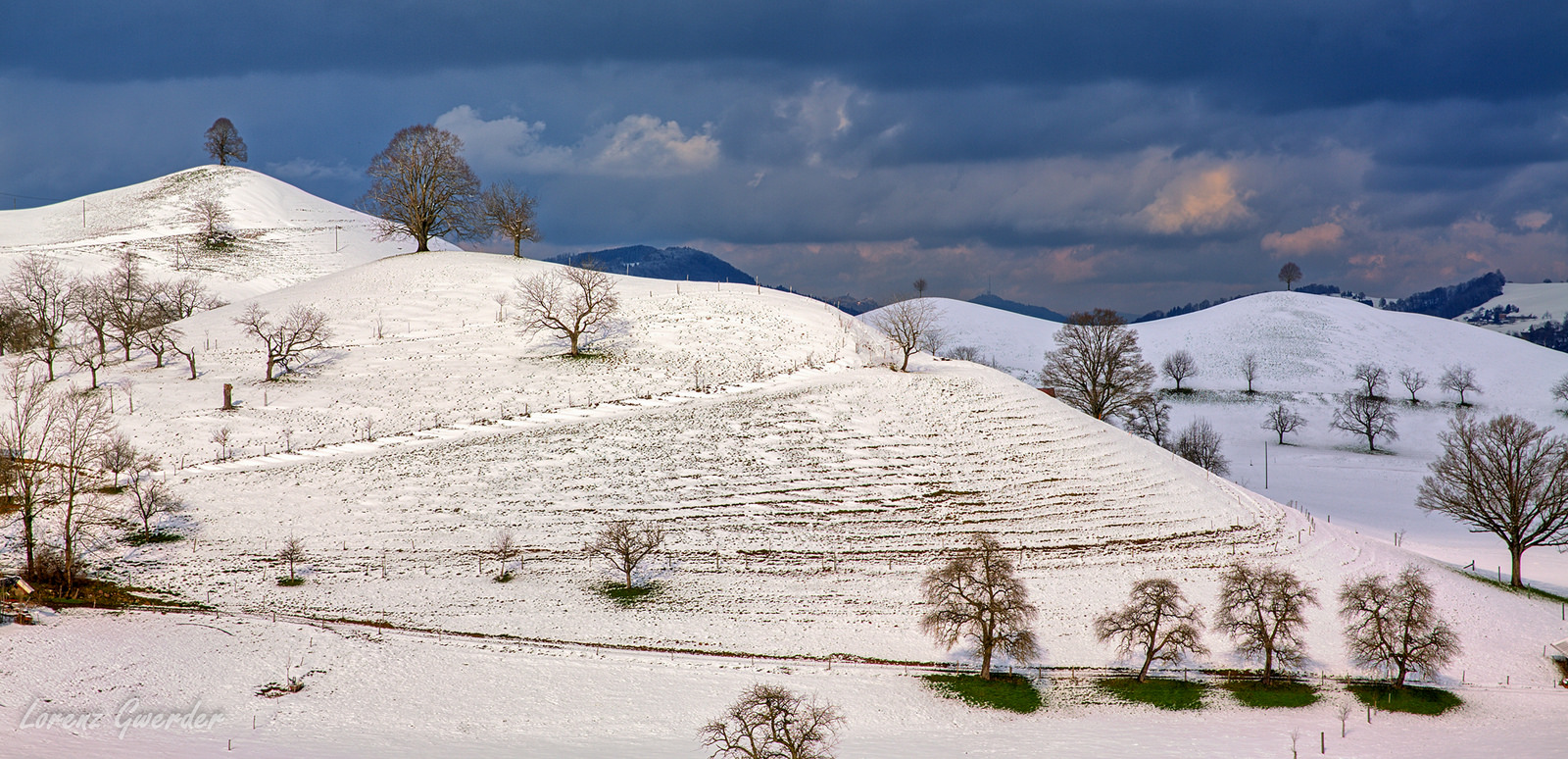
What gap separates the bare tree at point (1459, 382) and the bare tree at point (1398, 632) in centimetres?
9363

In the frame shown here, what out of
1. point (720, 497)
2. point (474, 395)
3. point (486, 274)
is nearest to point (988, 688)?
point (720, 497)

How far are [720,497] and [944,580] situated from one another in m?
17.1

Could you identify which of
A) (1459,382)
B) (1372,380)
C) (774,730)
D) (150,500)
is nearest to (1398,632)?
(774,730)

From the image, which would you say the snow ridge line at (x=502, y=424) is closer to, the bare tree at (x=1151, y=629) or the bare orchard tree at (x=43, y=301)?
the bare orchard tree at (x=43, y=301)

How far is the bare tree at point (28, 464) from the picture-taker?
134 ft

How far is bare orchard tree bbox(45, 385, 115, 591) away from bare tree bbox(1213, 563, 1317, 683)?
2152 inches

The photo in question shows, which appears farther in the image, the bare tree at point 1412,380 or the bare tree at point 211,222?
the bare tree at point 211,222

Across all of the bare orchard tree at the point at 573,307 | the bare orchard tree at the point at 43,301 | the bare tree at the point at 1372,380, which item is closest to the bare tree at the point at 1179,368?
the bare tree at the point at 1372,380

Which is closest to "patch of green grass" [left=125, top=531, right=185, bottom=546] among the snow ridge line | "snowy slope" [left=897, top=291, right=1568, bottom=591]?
the snow ridge line

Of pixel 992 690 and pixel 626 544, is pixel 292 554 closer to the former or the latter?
pixel 626 544

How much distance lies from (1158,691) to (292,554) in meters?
41.2

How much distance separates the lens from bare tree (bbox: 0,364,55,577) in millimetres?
40969

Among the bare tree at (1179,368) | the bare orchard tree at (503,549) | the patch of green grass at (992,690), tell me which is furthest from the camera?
the bare tree at (1179,368)

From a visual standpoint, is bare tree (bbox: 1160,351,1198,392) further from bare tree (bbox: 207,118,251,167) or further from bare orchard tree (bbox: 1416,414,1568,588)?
bare tree (bbox: 207,118,251,167)
